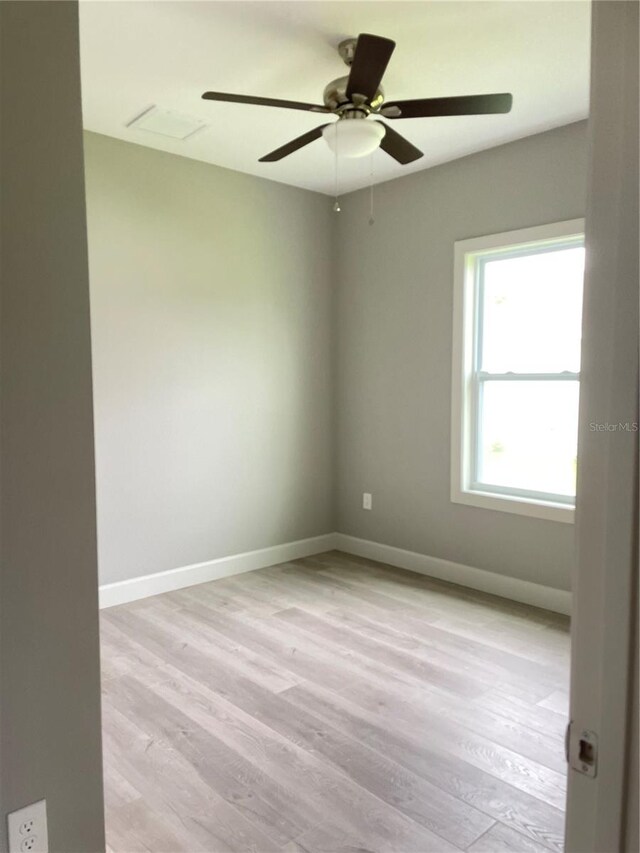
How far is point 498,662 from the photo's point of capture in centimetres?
296

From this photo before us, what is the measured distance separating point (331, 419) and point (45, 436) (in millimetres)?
3694

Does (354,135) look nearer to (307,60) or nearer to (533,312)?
(307,60)

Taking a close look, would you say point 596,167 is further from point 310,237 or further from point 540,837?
point 310,237

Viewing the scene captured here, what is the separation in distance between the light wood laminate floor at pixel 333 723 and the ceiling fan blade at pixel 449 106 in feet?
7.88

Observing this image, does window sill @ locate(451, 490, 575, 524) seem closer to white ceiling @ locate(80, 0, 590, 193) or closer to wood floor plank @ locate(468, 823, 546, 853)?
wood floor plank @ locate(468, 823, 546, 853)

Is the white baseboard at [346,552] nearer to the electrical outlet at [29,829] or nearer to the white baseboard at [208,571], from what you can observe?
the white baseboard at [208,571]

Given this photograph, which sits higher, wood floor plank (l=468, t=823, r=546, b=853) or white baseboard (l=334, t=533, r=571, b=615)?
white baseboard (l=334, t=533, r=571, b=615)

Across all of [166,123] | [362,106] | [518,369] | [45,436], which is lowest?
[45,436]

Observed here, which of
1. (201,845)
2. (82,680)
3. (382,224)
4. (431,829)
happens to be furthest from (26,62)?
(382,224)

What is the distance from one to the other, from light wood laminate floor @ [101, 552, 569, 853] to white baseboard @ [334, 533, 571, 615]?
0.36ft

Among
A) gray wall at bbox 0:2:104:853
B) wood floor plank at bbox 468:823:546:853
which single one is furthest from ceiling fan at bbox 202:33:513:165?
wood floor plank at bbox 468:823:546:853

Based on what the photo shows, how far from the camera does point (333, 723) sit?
243cm

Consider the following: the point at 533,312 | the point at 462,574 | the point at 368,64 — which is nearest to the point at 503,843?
the point at 462,574

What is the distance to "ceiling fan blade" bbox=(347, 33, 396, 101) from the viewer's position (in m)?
1.98
